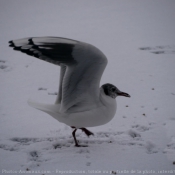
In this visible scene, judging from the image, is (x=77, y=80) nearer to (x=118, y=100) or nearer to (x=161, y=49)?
(x=118, y=100)

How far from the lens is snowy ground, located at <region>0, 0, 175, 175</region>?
2.20 metres

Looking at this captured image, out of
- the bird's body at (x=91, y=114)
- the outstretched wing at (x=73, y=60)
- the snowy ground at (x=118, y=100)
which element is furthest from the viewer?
the bird's body at (x=91, y=114)

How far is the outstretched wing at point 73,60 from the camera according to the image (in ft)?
6.75

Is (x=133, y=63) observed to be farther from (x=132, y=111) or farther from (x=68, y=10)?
(x=68, y=10)

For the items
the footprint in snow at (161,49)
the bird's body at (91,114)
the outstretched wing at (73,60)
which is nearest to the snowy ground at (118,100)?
the footprint in snow at (161,49)

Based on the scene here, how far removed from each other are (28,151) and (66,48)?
103 centimetres

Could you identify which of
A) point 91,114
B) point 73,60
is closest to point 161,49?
point 91,114

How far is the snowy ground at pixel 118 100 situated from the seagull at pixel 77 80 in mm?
319

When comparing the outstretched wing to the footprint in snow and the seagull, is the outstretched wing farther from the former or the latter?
the footprint in snow

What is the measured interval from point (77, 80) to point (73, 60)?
20 centimetres

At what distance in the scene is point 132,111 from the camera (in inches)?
127

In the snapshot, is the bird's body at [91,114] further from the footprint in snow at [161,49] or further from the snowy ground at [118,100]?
the footprint in snow at [161,49]

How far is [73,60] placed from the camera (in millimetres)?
2143

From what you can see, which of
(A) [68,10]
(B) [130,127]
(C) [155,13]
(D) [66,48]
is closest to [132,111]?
(B) [130,127]
